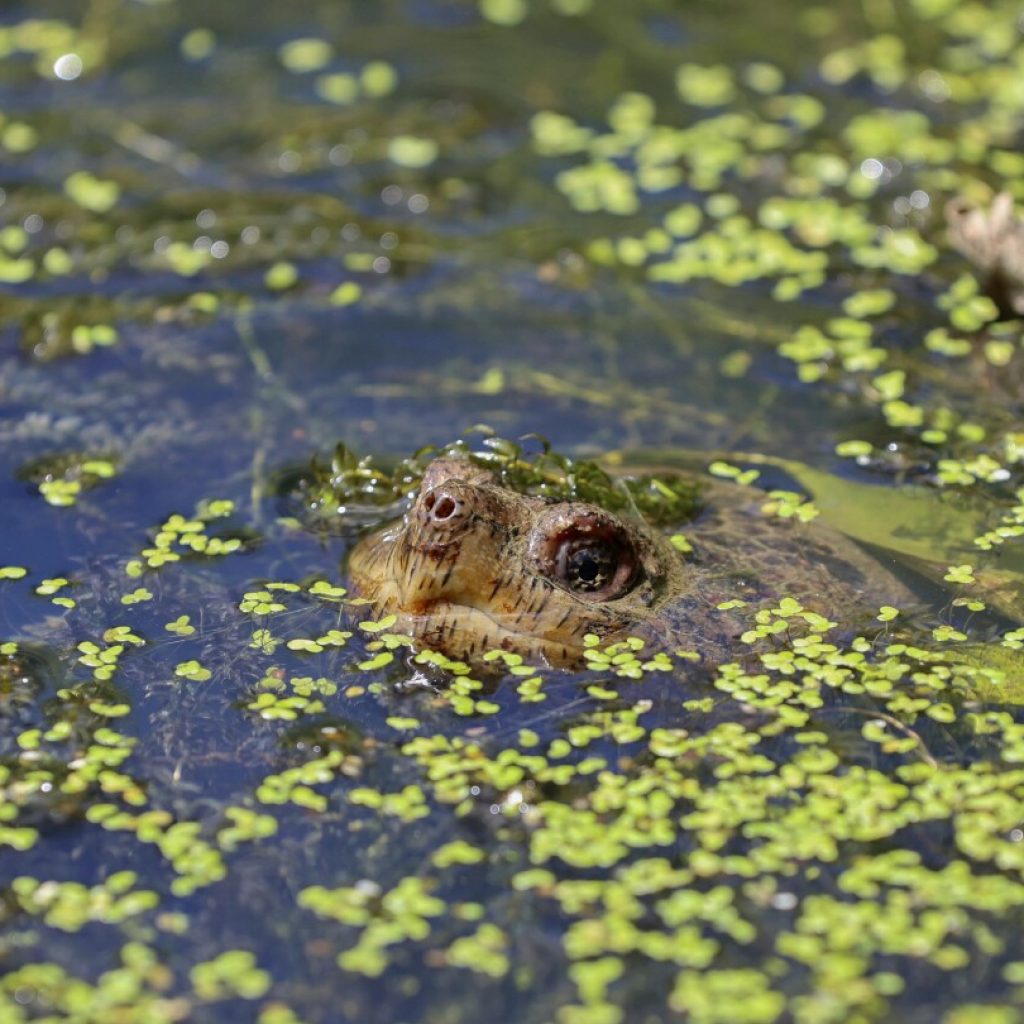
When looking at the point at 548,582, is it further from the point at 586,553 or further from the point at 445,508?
the point at 445,508

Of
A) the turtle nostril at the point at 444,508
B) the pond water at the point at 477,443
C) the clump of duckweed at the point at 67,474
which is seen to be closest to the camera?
the pond water at the point at 477,443

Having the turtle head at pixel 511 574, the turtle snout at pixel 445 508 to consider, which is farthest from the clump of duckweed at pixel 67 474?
the turtle snout at pixel 445 508

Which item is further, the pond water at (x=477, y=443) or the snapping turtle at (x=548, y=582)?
the snapping turtle at (x=548, y=582)

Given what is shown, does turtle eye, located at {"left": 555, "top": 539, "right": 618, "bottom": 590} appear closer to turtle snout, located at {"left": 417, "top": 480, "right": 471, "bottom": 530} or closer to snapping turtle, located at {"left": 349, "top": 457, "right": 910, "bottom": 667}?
snapping turtle, located at {"left": 349, "top": 457, "right": 910, "bottom": 667}

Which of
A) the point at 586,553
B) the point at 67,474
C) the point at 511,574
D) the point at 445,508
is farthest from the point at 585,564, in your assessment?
the point at 67,474

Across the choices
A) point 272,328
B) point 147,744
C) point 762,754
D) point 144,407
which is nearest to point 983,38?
point 272,328

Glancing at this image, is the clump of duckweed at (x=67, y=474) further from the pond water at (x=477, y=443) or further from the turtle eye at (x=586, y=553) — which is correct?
the turtle eye at (x=586, y=553)

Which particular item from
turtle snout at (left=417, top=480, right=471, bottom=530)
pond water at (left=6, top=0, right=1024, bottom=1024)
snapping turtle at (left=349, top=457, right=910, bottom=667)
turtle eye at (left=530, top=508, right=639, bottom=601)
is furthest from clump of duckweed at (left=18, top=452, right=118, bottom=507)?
turtle eye at (left=530, top=508, right=639, bottom=601)
